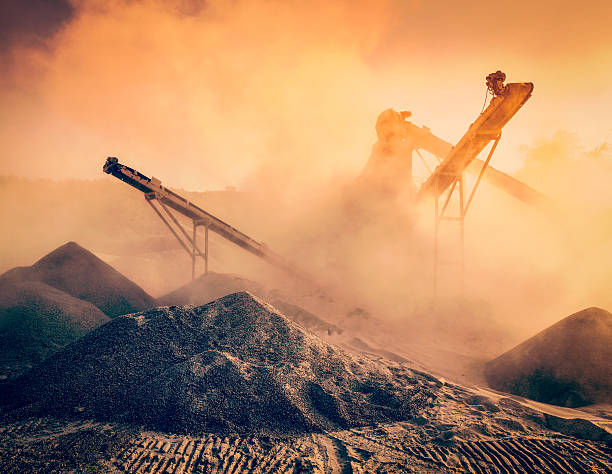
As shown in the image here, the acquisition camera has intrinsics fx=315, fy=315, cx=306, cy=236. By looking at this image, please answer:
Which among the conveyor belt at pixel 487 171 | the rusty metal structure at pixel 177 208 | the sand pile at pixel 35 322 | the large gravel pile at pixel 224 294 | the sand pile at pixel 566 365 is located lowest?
the sand pile at pixel 566 365

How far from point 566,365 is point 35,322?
920 centimetres

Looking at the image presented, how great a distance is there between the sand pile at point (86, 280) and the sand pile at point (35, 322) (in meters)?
1.03

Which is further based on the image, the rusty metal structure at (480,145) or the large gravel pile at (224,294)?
the large gravel pile at (224,294)

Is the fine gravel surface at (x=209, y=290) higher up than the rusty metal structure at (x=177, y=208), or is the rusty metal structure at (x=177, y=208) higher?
the rusty metal structure at (x=177, y=208)

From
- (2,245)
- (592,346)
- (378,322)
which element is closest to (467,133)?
(592,346)

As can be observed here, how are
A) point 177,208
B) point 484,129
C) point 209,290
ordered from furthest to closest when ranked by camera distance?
point 177,208 < point 209,290 < point 484,129

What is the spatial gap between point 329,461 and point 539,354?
467cm

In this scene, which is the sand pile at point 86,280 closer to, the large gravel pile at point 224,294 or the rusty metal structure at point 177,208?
the large gravel pile at point 224,294

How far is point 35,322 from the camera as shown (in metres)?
5.77

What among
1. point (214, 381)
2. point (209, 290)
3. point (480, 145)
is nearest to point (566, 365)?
point (480, 145)

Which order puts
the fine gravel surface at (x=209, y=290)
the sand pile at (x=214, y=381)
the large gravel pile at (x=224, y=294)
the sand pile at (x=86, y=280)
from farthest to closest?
1. the fine gravel surface at (x=209, y=290)
2. the large gravel pile at (x=224, y=294)
3. the sand pile at (x=86, y=280)
4. the sand pile at (x=214, y=381)

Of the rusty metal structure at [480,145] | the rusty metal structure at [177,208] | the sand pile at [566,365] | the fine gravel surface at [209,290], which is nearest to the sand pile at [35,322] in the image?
the fine gravel surface at [209,290]

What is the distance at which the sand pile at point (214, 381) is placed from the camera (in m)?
3.40

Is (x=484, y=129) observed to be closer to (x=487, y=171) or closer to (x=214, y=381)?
(x=487, y=171)
